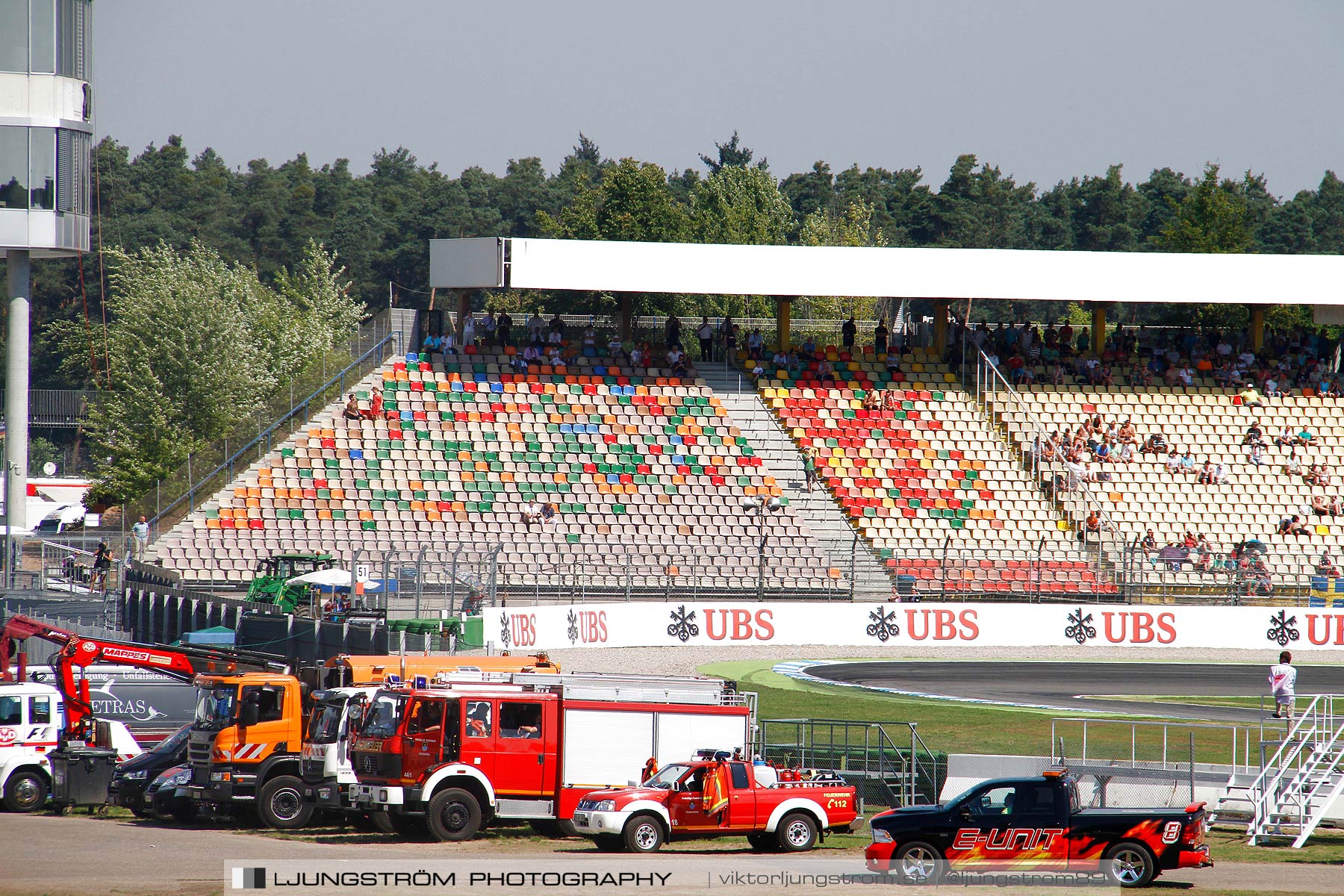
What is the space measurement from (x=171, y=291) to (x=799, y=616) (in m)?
36.2

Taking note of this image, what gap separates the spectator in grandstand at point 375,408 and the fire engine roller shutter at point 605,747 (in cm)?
2702

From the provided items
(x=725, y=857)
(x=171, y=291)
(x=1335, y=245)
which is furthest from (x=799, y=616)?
(x=1335, y=245)

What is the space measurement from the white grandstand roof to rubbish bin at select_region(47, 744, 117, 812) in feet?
90.6

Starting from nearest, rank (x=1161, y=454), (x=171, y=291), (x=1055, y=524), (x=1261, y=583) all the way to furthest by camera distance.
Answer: (x=1261, y=583) → (x=1055, y=524) → (x=1161, y=454) → (x=171, y=291)

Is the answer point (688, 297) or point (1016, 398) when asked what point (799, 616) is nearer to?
point (1016, 398)

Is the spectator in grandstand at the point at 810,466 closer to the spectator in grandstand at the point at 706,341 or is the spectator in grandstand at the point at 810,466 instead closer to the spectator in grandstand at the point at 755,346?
the spectator in grandstand at the point at 755,346

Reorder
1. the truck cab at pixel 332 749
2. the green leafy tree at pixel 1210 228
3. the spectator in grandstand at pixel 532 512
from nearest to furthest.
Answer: the truck cab at pixel 332 749
the spectator in grandstand at pixel 532 512
the green leafy tree at pixel 1210 228

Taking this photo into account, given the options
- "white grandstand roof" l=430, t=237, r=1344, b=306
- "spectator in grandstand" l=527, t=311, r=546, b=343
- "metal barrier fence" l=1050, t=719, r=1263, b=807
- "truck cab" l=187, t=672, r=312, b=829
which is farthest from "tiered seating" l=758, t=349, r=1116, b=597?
"truck cab" l=187, t=672, r=312, b=829

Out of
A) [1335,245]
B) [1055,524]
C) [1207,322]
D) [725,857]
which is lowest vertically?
[725,857]

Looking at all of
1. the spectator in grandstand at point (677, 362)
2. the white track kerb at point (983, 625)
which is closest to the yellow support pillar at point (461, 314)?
the spectator in grandstand at point (677, 362)

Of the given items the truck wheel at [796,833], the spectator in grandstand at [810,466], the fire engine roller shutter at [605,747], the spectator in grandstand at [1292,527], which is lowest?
the truck wheel at [796,833]

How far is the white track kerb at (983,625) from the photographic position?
3962cm

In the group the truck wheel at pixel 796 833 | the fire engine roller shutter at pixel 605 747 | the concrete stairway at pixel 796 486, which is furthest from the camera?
the concrete stairway at pixel 796 486

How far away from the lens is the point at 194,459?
143 feet
